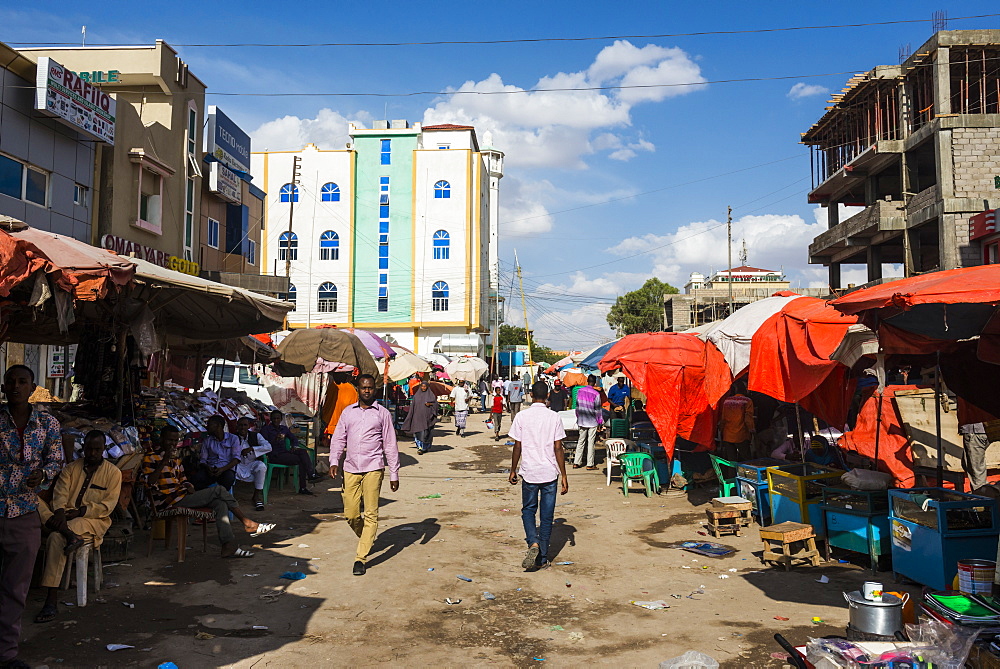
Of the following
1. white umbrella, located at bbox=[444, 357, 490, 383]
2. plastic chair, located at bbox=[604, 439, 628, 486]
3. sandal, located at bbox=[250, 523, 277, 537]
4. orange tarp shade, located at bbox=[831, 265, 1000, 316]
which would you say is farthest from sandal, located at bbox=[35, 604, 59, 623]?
white umbrella, located at bbox=[444, 357, 490, 383]

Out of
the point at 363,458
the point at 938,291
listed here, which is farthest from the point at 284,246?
the point at 938,291

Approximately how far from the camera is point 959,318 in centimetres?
558

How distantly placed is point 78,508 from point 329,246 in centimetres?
5060

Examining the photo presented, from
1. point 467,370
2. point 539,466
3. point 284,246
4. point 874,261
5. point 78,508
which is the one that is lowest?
point 78,508

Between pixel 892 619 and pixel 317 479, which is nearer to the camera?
pixel 892 619

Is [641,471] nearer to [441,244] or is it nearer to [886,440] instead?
[886,440]

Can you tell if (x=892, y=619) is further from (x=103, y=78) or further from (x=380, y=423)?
(x=103, y=78)

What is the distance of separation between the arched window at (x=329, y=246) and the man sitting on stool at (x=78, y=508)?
50.1m

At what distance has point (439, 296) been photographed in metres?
54.2

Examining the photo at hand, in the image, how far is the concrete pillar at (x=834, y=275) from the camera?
3164 cm

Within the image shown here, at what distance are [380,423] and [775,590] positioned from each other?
4096 mm

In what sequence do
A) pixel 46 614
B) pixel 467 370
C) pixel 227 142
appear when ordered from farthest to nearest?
1. pixel 467 370
2. pixel 227 142
3. pixel 46 614

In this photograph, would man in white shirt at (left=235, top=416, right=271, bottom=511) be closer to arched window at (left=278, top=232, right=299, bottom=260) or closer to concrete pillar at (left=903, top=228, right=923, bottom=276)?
concrete pillar at (left=903, top=228, right=923, bottom=276)

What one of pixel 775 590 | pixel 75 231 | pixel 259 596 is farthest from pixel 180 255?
pixel 775 590
